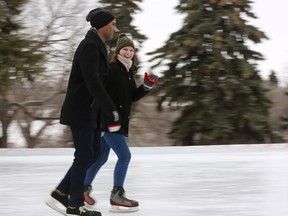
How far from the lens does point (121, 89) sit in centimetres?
491

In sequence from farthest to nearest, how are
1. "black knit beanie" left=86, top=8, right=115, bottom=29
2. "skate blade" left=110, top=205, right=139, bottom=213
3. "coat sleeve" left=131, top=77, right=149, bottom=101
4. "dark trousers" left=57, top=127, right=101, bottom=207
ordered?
"coat sleeve" left=131, top=77, right=149, bottom=101 → "skate blade" left=110, top=205, right=139, bottom=213 → "black knit beanie" left=86, top=8, right=115, bottom=29 → "dark trousers" left=57, top=127, right=101, bottom=207

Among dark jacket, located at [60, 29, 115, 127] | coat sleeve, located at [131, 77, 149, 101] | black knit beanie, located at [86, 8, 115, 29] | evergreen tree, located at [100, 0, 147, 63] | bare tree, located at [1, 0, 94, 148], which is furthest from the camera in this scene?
bare tree, located at [1, 0, 94, 148]

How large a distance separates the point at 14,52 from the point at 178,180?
8359 mm

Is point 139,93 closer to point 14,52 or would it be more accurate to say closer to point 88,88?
point 88,88

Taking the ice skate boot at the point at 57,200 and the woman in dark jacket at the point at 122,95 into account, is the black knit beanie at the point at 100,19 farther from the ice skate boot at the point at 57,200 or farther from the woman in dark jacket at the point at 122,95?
the ice skate boot at the point at 57,200

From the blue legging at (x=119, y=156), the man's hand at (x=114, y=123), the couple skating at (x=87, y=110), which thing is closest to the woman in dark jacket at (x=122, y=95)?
the blue legging at (x=119, y=156)

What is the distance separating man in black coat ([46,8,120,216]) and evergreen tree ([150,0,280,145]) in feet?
41.8

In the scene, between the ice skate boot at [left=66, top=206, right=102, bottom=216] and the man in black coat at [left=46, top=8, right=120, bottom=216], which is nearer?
the man in black coat at [left=46, top=8, right=120, bottom=216]

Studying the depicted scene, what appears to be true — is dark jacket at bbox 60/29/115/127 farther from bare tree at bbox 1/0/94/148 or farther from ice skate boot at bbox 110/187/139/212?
bare tree at bbox 1/0/94/148

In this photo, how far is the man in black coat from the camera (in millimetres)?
4227

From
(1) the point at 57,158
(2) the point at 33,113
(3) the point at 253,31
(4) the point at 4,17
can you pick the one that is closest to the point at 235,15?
(3) the point at 253,31

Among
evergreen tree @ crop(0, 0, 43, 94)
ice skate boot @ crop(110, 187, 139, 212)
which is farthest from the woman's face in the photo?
evergreen tree @ crop(0, 0, 43, 94)

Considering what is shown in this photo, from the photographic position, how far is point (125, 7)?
19.7 metres

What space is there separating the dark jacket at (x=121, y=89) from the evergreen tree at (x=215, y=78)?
12190 millimetres
